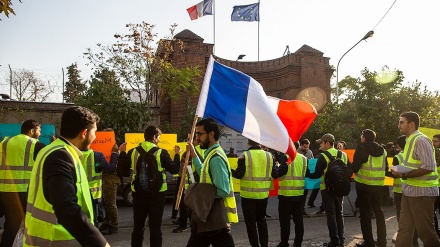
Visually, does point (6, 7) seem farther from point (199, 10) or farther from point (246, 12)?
point (246, 12)

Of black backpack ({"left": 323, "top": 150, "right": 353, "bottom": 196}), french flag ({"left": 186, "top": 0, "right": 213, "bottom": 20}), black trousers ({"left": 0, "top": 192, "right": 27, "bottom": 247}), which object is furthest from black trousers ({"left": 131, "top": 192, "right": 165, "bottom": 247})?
french flag ({"left": 186, "top": 0, "right": 213, "bottom": 20})

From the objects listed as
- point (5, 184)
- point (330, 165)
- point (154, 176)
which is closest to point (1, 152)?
point (5, 184)

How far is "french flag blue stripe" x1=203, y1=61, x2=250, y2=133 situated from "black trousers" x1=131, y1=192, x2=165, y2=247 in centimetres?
180

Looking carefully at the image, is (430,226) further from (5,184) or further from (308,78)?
(308,78)

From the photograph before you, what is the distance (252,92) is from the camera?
4.95 meters

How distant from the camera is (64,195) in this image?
249 cm

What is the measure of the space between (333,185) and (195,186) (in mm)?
3498

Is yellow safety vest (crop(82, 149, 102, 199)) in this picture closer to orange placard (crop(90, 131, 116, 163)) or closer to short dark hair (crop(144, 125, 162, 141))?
orange placard (crop(90, 131, 116, 163))

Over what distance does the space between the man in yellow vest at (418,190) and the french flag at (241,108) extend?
1.94m

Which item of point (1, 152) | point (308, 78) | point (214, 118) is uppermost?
point (308, 78)

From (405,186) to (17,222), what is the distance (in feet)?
18.2

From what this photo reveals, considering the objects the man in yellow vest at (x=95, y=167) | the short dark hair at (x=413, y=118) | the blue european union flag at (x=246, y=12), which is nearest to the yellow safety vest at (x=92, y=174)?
the man in yellow vest at (x=95, y=167)

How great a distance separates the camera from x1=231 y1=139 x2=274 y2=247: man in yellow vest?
20.9ft

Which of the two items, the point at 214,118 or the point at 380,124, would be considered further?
the point at 380,124
